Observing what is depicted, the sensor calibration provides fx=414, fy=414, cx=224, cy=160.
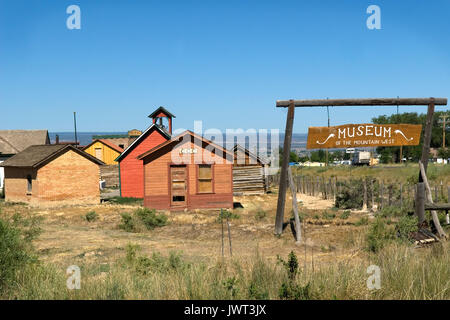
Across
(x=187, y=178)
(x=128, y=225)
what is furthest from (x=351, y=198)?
(x=128, y=225)

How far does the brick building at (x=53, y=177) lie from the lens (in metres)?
24.2

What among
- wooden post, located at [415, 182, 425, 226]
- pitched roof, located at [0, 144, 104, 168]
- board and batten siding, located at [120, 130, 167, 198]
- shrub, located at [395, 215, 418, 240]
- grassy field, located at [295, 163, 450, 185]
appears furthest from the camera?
grassy field, located at [295, 163, 450, 185]

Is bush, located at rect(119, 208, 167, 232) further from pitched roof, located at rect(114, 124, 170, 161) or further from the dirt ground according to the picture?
pitched roof, located at rect(114, 124, 170, 161)

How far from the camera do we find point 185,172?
2116cm

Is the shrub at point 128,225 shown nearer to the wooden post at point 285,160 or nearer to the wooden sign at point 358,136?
the wooden post at point 285,160

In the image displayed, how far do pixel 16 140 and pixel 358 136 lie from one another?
135 ft

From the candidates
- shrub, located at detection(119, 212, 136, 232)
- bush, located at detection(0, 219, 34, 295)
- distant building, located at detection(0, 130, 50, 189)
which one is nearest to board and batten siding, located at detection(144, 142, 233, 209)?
shrub, located at detection(119, 212, 136, 232)

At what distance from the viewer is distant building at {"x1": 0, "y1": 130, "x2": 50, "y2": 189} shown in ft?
128

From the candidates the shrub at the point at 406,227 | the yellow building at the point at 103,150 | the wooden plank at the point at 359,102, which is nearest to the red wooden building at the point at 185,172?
the wooden plank at the point at 359,102

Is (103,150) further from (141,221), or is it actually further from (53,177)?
(141,221)

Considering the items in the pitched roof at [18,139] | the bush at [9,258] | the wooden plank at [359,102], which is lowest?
the bush at [9,258]

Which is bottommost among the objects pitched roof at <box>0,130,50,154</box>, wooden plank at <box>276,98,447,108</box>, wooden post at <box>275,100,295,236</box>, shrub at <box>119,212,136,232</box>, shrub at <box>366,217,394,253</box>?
shrub at <box>119,212,136,232</box>

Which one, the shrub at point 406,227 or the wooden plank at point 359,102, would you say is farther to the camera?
the wooden plank at point 359,102

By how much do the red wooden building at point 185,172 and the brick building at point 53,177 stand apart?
656 cm
